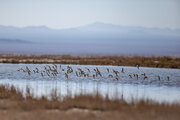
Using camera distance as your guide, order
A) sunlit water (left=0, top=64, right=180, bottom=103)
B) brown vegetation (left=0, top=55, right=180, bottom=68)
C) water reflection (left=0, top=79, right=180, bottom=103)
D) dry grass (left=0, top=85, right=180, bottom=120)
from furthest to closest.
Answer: brown vegetation (left=0, top=55, right=180, bottom=68) < sunlit water (left=0, top=64, right=180, bottom=103) < water reflection (left=0, top=79, right=180, bottom=103) < dry grass (left=0, top=85, right=180, bottom=120)

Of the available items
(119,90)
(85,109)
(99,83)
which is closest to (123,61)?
(99,83)

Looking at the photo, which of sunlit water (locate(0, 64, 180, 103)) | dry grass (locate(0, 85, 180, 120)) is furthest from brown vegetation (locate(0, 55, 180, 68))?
dry grass (locate(0, 85, 180, 120))

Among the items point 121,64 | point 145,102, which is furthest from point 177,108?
point 121,64

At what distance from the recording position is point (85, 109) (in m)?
15.9

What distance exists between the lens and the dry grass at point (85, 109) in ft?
44.2

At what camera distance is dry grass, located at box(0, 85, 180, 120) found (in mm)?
13461

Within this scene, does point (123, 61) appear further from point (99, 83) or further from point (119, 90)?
point (119, 90)

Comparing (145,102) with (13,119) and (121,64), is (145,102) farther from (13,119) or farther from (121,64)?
(121,64)

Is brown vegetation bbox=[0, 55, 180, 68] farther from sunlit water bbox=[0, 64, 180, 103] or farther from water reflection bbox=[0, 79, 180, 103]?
water reflection bbox=[0, 79, 180, 103]

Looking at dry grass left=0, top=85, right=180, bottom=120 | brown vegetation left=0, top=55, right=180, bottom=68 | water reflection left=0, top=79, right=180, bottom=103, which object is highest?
brown vegetation left=0, top=55, right=180, bottom=68

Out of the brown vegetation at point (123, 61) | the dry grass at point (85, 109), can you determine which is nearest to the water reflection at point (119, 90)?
the dry grass at point (85, 109)

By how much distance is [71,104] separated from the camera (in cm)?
1639

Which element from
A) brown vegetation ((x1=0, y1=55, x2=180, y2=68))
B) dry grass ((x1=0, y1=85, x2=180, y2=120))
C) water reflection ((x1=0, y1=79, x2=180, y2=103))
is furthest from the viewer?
brown vegetation ((x1=0, y1=55, x2=180, y2=68))

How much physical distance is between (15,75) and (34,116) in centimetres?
2037
